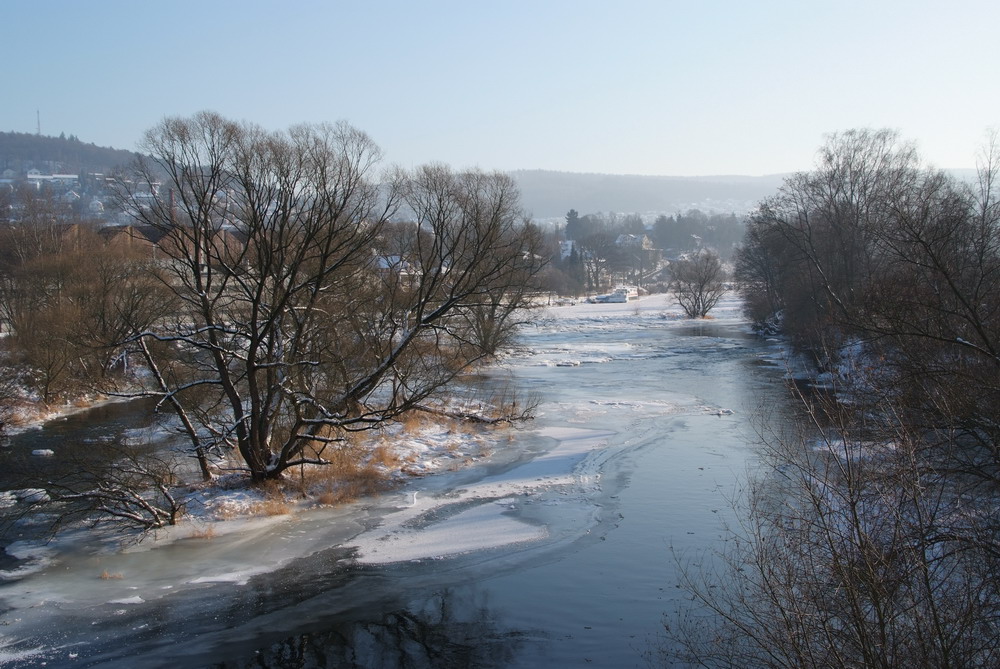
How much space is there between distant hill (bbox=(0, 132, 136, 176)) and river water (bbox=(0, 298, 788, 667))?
141m

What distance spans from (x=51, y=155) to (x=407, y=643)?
573 feet

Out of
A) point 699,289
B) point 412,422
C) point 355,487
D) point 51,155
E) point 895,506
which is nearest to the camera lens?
point 895,506

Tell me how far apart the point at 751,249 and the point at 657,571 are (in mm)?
48322

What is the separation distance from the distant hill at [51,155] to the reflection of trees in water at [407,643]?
14548 centimetres

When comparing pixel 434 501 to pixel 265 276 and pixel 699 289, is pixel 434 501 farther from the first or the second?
pixel 699 289

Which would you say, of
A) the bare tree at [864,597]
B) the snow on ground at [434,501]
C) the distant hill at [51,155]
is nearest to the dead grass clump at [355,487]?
the snow on ground at [434,501]

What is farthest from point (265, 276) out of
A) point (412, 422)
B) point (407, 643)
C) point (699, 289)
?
point (699, 289)

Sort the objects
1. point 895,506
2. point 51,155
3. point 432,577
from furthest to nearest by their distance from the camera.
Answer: point 51,155 < point 432,577 < point 895,506

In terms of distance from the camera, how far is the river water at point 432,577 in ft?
29.5

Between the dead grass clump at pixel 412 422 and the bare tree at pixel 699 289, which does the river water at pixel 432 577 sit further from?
the bare tree at pixel 699 289

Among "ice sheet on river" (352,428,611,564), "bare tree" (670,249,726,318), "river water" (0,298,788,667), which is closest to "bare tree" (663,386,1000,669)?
"river water" (0,298,788,667)

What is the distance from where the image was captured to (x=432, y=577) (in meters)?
11.2

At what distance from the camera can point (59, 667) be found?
27.8ft

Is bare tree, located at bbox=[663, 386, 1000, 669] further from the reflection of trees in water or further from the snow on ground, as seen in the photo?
the snow on ground
